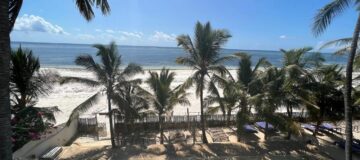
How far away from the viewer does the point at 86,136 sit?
18.2 m

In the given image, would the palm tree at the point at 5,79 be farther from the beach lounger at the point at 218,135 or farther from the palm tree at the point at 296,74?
the beach lounger at the point at 218,135

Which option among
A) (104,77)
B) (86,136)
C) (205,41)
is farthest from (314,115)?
(86,136)

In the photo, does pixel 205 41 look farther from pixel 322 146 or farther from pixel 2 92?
pixel 2 92

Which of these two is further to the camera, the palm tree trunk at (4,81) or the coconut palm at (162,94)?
the coconut palm at (162,94)

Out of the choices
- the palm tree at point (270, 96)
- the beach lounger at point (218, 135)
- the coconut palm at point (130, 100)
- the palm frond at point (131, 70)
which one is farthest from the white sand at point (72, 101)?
the palm frond at point (131, 70)

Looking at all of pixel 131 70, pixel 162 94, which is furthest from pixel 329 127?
pixel 131 70

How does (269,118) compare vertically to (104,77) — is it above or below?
below

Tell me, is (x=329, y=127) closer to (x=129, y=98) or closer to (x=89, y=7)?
(x=129, y=98)

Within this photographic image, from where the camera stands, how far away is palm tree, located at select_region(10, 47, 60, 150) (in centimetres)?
1176

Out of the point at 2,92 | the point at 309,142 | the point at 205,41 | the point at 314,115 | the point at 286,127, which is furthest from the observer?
the point at 314,115

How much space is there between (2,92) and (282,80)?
13.4 m

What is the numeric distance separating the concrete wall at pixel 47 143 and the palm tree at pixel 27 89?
38 centimetres

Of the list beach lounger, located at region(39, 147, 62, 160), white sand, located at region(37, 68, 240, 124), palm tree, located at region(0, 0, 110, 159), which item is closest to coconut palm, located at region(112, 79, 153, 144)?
beach lounger, located at region(39, 147, 62, 160)

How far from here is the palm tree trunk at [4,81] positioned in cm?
431
